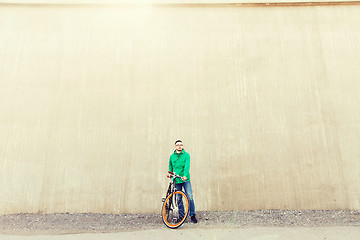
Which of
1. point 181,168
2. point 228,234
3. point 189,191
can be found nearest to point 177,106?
point 181,168

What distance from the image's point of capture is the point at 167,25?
6309 millimetres

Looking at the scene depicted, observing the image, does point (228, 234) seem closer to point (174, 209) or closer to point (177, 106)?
point (174, 209)

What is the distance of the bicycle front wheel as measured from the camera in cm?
404

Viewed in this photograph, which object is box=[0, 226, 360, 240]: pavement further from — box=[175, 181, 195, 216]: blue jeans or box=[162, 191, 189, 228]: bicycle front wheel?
box=[175, 181, 195, 216]: blue jeans

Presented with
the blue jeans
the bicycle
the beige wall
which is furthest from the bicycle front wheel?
the beige wall

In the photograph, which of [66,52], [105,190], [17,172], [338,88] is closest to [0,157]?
[17,172]

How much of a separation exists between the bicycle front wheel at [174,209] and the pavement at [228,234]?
0.16 metres

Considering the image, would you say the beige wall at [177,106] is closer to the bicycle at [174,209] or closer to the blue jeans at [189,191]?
the blue jeans at [189,191]

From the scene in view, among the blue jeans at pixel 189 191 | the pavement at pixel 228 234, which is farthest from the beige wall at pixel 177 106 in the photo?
the pavement at pixel 228 234

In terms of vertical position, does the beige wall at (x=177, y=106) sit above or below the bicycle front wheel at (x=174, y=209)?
above

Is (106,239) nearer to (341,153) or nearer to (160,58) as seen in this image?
(160,58)

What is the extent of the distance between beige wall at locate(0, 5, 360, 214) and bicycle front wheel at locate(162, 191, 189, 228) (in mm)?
1097

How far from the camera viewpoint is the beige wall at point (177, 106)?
17.1 feet

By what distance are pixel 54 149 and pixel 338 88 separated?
7391mm
